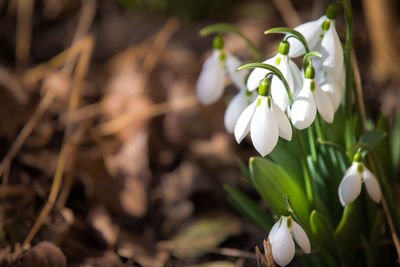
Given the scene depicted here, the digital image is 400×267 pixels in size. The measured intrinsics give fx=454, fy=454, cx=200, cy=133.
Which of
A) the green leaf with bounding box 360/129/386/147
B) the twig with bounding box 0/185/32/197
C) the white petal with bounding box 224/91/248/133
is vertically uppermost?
the white petal with bounding box 224/91/248/133

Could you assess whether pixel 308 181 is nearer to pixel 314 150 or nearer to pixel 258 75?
pixel 314 150

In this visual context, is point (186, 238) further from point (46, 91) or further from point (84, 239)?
point (46, 91)

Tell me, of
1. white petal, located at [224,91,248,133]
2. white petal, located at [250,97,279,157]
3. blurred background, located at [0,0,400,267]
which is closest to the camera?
white petal, located at [250,97,279,157]

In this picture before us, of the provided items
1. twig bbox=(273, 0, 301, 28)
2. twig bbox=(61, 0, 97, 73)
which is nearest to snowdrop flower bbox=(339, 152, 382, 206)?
twig bbox=(273, 0, 301, 28)

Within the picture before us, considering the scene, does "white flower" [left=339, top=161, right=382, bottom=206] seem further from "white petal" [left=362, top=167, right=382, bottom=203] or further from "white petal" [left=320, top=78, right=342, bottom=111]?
"white petal" [left=320, top=78, right=342, bottom=111]

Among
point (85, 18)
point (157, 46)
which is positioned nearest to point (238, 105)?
point (157, 46)
